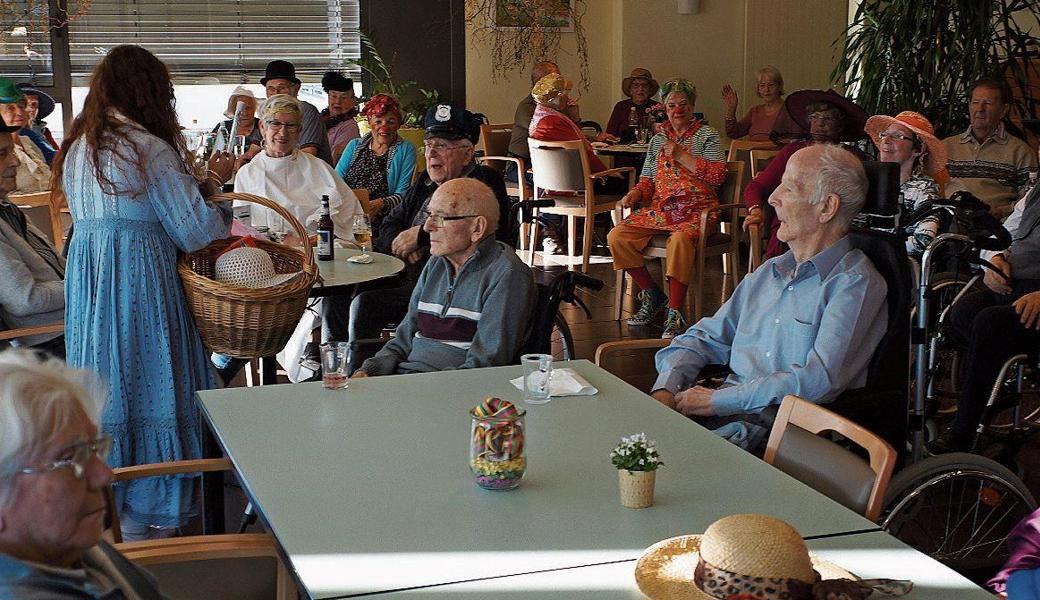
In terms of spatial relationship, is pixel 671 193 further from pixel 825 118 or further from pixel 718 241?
pixel 825 118

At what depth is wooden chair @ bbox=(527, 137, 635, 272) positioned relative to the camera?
7871mm

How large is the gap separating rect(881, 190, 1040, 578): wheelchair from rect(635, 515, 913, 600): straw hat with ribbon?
3.61 feet

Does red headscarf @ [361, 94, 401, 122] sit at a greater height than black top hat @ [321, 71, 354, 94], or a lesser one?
lesser

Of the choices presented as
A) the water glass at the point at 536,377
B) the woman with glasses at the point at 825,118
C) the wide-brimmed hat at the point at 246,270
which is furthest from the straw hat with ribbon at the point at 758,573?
the woman with glasses at the point at 825,118

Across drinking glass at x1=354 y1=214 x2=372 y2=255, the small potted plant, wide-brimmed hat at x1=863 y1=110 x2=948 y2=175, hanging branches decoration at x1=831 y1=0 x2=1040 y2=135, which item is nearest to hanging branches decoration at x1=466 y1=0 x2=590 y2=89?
hanging branches decoration at x1=831 y1=0 x2=1040 y2=135

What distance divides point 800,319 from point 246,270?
5.36 ft

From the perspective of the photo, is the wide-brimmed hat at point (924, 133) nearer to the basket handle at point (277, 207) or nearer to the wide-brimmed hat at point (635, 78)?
→ the basket handle at point (277, 207)

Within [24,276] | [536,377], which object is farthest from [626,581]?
[24,276]

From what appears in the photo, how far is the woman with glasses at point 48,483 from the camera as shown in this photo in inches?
56.9

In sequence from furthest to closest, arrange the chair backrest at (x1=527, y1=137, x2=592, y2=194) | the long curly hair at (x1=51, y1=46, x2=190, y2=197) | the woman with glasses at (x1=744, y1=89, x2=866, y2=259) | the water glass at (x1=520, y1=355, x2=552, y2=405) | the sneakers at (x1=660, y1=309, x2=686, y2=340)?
1. the chair backrest at (x1=527, y1=137, x2=592, y2=194)
2. the sneakers at (x1=660, y1=309, x2=686, y2=340)
3. the woman with glasses at (x1=744, y1=89, x2=866, y2=259)
4. the long curly hair at (x1=51, y1=46, x2=190, y2=197)
5. the water glass at (x1=520, y1=355, x2=552, y2=405)

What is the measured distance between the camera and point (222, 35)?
33.9ft

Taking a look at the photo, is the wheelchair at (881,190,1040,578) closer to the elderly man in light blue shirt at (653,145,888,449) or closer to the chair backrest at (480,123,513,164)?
the elderly man in light blue shirt at (653,145,888,449)

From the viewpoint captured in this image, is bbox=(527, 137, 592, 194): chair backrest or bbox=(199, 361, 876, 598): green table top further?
bbox=(527, 137, 592, 194): chair backrest

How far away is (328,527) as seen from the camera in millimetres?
1964
